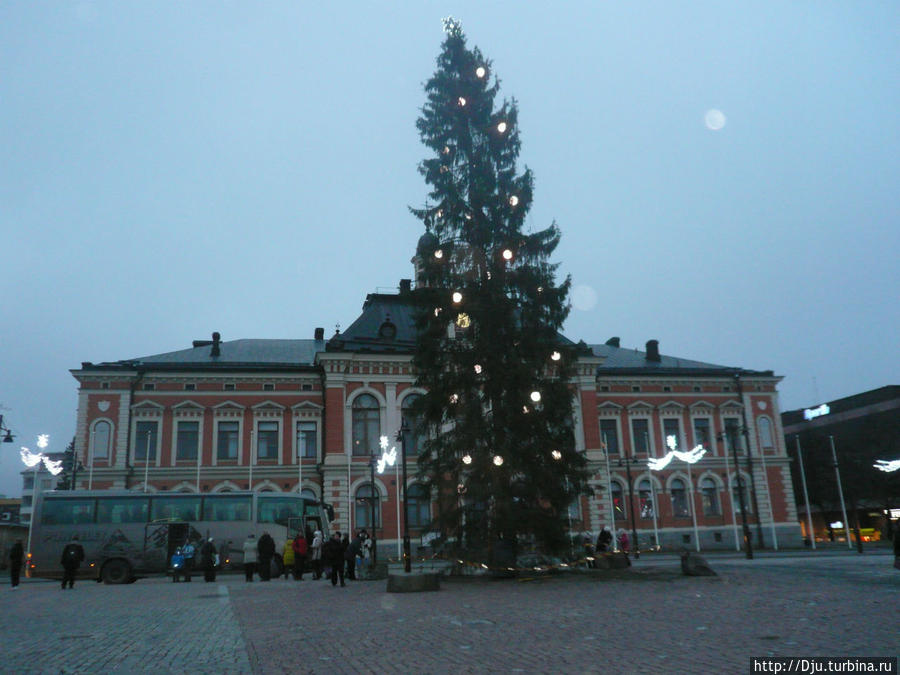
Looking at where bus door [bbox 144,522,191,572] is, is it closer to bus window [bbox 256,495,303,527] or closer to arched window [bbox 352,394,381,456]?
bus window [bbox 256,495,303,527]

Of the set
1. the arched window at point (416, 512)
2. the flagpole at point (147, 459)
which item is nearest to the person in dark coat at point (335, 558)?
the arched window at point (416, 512)

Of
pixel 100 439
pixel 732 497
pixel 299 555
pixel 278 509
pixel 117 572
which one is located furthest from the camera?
pixel 732 497

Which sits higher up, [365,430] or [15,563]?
[365,430]

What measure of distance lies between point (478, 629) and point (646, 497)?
144ft

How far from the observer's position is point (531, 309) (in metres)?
25.3

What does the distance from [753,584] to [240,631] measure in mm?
11587

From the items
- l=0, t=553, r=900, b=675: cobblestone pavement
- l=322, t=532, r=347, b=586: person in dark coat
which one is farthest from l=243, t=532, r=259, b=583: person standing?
l=0, t=553, r=900, b=675: cobblestone pavement

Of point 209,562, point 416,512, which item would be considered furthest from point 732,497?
point 209,562

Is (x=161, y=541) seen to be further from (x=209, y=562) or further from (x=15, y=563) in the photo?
(x=15, y=563)

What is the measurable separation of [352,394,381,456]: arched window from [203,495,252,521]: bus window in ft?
45.6

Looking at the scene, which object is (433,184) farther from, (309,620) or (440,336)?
(309,620)

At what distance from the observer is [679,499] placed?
52625mm

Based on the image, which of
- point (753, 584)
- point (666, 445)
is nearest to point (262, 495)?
point (753, 584)

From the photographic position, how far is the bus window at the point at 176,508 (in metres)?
31.8
